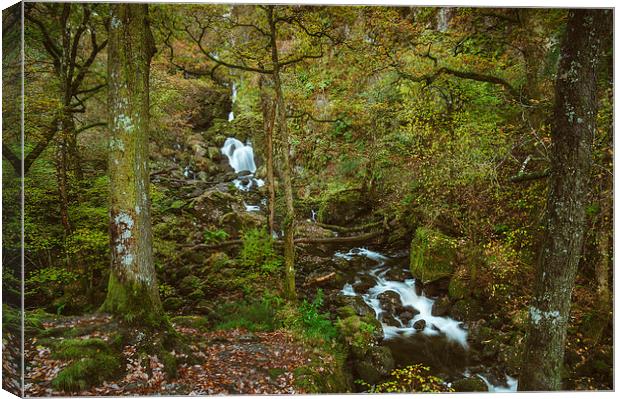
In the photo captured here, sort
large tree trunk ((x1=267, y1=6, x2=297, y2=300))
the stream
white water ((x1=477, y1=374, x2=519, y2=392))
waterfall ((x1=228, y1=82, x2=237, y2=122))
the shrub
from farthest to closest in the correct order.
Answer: waterfall ((x1=228, y1=82, x2=237, y2=122)) < large tree trunk ((x1=267, y1=6, x2=297, y2=300)) < the stream < white water ((x1=477, y1=374, x2=519, y2=392)) < the shrub

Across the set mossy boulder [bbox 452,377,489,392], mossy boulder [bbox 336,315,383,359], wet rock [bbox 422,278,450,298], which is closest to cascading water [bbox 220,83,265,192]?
wet rock [bbox 422,278,450,298]

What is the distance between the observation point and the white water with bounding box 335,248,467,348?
5.06 m

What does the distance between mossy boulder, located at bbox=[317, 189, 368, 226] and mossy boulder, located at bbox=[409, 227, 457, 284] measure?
140 centimetres

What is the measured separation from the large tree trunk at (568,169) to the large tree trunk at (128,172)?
355cm

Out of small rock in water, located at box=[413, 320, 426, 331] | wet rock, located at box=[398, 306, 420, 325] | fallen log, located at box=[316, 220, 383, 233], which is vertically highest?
fallen log, located at box=[316, 220, 383, 233]

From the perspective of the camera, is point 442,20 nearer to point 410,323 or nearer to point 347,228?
point 347,228

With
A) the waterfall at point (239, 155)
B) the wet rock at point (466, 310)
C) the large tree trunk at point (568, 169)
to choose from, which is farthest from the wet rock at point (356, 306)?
the waterfall at point (239, 155)

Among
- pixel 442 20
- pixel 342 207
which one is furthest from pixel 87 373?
→ pixel 442 20

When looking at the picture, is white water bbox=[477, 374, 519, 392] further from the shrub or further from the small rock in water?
the small rock in water

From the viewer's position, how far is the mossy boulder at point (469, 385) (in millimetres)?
4199

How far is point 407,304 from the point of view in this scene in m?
5.55

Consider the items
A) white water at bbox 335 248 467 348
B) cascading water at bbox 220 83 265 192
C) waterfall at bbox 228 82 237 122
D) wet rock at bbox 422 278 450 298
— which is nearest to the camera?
white water at bbox 335 248 467 348

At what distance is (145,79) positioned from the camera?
3729mm

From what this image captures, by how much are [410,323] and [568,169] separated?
315 centimetres
